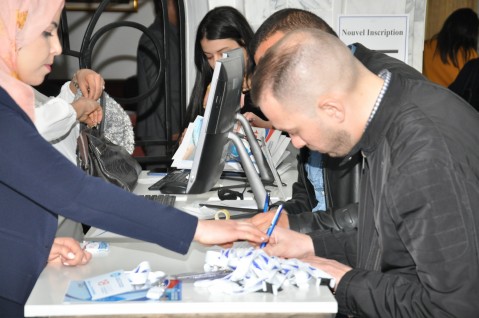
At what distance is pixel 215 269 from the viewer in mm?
1970

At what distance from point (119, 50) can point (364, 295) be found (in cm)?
644

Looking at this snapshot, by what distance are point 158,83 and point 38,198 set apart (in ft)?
11.0

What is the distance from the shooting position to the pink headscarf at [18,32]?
6.42 ft

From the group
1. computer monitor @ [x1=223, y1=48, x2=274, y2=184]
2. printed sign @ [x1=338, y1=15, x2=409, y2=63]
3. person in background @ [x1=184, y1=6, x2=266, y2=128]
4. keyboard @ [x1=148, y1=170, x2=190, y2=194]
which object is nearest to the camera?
computer monitor @ [x1=223, y1=48, x2=274, y2=184]

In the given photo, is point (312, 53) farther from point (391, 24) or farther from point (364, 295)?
point (391, 24)

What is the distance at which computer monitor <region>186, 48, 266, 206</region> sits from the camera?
2408 millimetres

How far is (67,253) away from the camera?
2.06 m

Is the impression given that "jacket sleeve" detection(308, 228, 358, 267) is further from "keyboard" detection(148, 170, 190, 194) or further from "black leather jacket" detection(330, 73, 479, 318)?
"keyboard" detection(148, 170, 190, 194)

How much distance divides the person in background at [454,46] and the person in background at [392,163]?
4.26m

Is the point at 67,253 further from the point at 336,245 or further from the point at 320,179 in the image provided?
the point at 320,179

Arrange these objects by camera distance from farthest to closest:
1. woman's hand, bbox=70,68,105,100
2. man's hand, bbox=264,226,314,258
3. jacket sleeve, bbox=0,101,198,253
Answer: woman's hand, bbox=70,68,105,100 < man's hand, bbox=264,226,314,258 < jacket sleeve, bbox=0,101,198,253

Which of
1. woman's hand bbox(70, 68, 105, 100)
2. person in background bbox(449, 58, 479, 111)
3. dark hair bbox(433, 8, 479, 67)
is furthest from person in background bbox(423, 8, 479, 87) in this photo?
woman's hand bbox(70, 68, 105, 100)

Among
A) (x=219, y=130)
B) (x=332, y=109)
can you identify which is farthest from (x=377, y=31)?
(x=332, y=109)

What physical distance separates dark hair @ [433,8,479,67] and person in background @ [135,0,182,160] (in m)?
2.35
